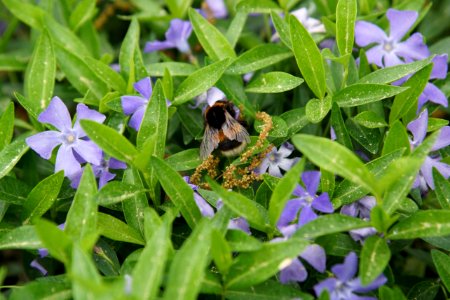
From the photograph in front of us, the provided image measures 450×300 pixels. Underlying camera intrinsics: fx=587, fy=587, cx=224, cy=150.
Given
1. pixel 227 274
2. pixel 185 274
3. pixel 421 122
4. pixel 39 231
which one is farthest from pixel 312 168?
pixel 39 231

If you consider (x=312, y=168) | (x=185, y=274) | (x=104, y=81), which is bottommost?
(x=312, y=168)

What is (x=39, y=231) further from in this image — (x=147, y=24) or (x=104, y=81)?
(x=147, y=24)

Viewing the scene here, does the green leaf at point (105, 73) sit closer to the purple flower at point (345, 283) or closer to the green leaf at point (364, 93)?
the green leaf at point (364, 93)

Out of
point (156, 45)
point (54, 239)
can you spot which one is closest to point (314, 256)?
point (54, 239)

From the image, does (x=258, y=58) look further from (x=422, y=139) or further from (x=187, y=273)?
(x=187, y=273)

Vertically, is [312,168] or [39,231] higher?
[39,231]

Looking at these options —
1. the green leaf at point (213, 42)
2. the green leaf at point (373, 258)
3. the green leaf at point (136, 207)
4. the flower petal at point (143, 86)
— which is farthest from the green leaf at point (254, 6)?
the green leaf at point (373, 258)

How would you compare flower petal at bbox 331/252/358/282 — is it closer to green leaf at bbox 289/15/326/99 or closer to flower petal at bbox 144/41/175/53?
green leaf at bbox 289/15/326/99
